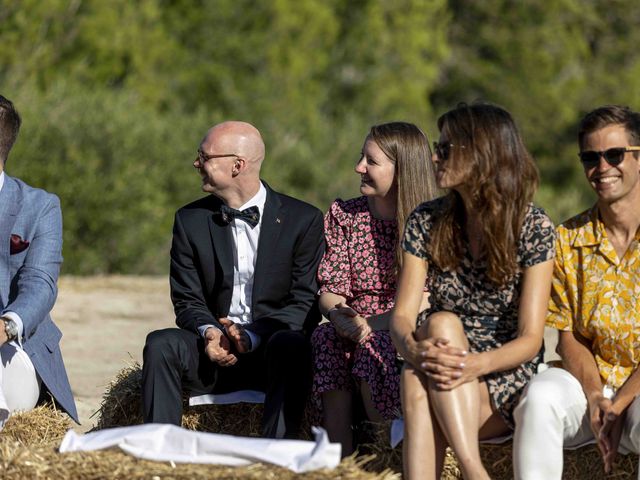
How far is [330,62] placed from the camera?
23109mm

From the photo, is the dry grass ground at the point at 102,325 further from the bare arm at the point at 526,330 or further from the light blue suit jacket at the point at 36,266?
the bare arm at the point at 526,330

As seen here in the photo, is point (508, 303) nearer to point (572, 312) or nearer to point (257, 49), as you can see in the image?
point (572, 312)

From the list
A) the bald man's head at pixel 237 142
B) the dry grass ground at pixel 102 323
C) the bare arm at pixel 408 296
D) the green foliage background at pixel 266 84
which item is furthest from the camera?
the green foliage background at pixel 266 84

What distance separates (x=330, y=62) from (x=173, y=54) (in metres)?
3.47

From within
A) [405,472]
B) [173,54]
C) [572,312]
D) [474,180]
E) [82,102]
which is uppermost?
[173,54]

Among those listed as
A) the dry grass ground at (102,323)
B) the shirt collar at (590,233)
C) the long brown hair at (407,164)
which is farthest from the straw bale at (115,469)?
the dry grass ground at (102,323)

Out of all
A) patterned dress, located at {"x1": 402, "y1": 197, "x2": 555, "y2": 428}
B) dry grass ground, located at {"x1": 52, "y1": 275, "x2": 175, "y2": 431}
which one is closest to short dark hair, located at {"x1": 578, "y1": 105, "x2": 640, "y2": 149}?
patterned dress, located at {"x1": 402, "y1": 197, "x2": 555, "y2": 428}

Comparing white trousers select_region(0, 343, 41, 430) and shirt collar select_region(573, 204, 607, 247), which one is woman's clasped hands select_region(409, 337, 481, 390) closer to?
shirt collar select_region(573, 204, 607, 247)

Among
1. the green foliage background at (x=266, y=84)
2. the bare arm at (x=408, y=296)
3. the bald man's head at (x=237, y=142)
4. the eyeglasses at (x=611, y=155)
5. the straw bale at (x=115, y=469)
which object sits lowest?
the straw bale at (x=115, y=469)

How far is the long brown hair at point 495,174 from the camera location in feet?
14.9

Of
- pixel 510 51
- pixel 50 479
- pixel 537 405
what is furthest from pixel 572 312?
pixel 510 51

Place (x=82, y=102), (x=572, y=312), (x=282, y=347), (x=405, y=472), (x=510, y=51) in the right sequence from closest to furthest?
1. (x=405, y=472)
2. (x=572, y=312)
3. (x=282, y=347)
4. (x=82, y=102)
5. (x=510, y=51)

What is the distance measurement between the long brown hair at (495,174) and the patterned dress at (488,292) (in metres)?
0.06

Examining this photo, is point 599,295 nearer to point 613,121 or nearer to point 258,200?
point 613,121
